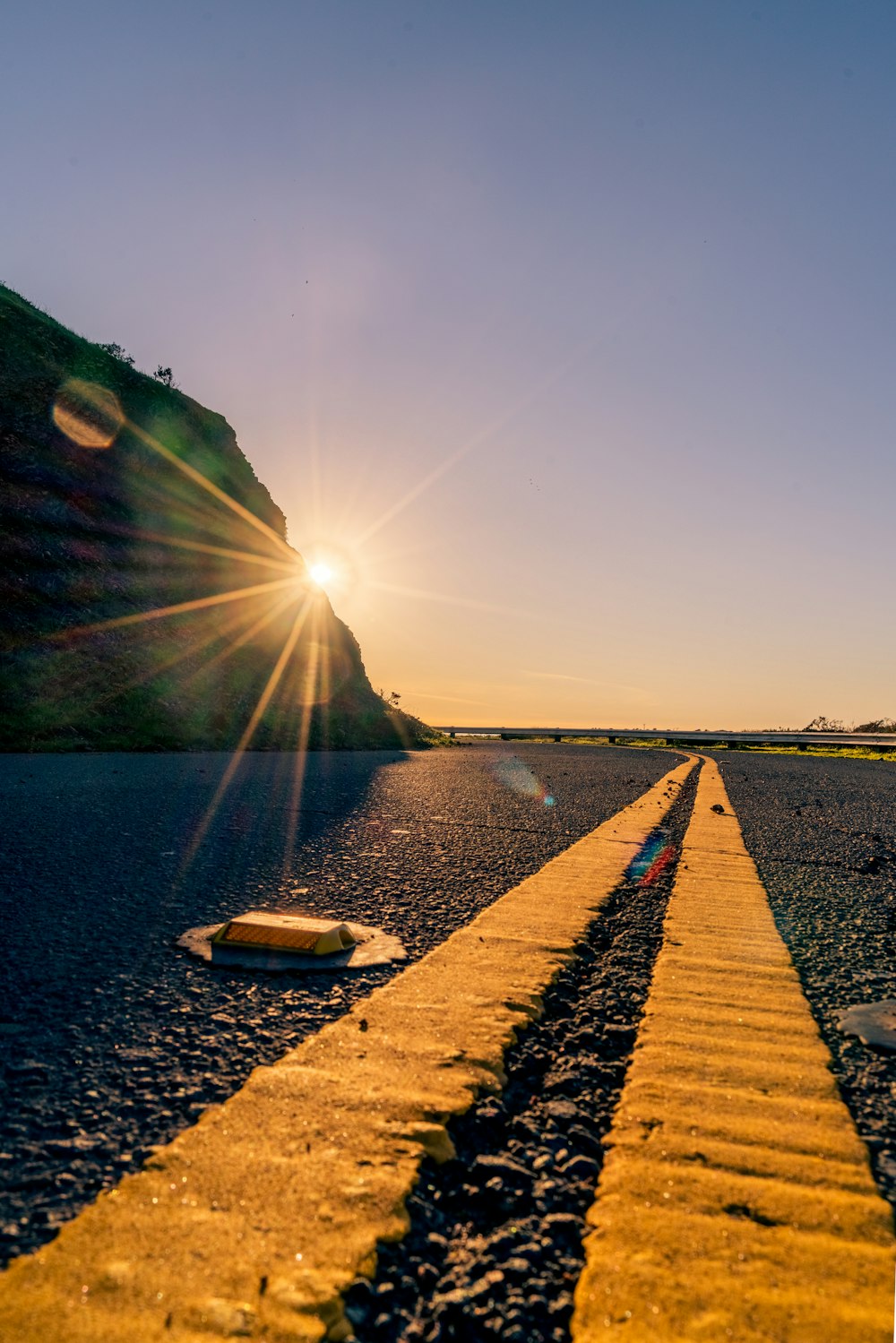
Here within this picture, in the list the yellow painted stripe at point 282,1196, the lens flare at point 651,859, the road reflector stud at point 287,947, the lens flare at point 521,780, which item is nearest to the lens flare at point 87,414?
the lens flare at point 521,780

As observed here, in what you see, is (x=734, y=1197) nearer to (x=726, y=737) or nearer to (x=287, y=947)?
(x=287, y=947)

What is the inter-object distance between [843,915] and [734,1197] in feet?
6.71

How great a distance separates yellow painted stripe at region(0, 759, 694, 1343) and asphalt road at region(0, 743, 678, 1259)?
0.26ft

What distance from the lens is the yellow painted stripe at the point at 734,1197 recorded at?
2.67 feet

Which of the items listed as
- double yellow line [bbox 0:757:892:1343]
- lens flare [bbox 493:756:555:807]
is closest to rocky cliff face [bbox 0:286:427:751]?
lens flare [bbox 493:756:555:807]

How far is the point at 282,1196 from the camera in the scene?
3.27ft

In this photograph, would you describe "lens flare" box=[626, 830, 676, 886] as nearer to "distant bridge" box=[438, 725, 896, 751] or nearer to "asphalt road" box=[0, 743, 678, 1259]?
"asphalt road" box=[0, 743, 678, 1259]

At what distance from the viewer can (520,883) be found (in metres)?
3.08

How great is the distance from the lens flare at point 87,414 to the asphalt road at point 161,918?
10.9 meters

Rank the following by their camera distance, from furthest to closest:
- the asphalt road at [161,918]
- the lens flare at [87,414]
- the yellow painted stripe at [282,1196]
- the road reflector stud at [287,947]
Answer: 1. the lens flare at [87,414]
2. the road reflector stud at [287,947]
3. the asphalt road at [161,918]
4. the yellow painted stripe at [282,1196]

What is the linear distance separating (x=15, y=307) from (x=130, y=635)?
7.57 metres

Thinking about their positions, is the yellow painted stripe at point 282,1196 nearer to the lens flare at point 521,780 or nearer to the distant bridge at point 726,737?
the lens flare at point 521,780

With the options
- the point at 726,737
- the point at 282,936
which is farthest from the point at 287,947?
the point at 726,737

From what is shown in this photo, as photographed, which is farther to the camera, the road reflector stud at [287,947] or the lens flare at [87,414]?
the lens flare at [87,414]
